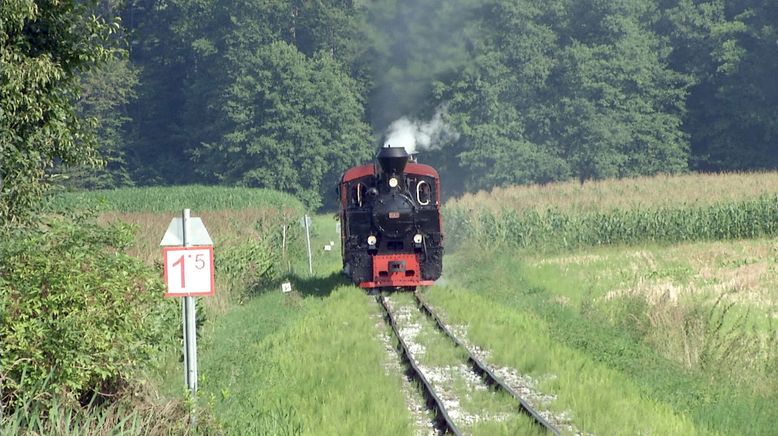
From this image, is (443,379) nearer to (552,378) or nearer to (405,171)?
(552,378)

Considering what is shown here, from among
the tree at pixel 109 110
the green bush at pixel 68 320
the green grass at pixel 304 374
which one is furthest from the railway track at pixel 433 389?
Answer: the tree at pixel 109 110

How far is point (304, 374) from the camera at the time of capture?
1664 centimetres

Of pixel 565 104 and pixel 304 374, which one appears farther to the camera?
pixel 565 104

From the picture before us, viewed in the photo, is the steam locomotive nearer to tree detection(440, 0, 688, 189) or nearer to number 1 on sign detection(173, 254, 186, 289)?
number 1 on sign detection(173, 254, 186, 289)

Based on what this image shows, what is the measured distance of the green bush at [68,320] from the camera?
38.2ft

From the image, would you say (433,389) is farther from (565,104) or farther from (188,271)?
(565,104)

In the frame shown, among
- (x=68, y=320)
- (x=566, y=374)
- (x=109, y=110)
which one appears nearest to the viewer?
(x=68, y=320)

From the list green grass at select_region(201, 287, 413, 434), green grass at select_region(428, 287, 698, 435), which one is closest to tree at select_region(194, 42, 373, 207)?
green grass at select_region(201, 287, 413, 434)

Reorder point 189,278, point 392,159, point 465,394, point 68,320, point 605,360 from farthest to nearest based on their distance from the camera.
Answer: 1. point 392,159
2. point 605,360
3. point 465,394
4. point 189,278
5. point 68,320

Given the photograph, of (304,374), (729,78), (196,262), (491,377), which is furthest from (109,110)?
(196,262)

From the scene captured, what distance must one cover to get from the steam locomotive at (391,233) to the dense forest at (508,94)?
41.2m

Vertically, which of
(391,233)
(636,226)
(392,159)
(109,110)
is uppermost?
(109,110)

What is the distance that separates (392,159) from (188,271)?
1260cm

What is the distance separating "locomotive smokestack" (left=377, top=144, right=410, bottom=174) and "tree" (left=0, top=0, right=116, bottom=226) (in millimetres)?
8851
